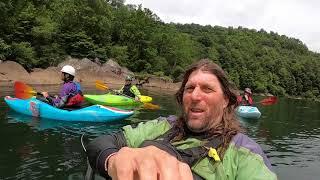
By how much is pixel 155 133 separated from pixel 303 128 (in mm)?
16023

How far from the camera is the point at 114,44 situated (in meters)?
48.2

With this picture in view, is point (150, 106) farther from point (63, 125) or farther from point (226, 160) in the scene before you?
point (226, 160)

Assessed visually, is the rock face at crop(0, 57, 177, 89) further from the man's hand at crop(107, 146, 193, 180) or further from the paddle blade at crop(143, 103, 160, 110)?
the man's hand at crop(107, 146, 193, 180)

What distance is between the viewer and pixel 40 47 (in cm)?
3472

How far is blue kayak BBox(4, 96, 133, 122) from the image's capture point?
12.6 m

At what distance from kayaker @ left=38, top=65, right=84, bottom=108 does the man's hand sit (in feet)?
37.5

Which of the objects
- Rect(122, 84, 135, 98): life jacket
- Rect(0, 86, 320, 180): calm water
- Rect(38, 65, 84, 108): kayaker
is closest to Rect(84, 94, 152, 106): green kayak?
Rect(122, 84, 135, 98): life jacket

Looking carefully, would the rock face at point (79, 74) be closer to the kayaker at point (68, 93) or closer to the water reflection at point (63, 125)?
the kayaker at point (68, 93)

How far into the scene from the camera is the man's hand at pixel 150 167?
71cm

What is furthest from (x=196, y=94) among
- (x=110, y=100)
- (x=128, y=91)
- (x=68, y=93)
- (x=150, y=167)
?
(x=128, y=91)

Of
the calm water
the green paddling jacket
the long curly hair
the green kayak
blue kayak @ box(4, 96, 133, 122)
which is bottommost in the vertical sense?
the calm water

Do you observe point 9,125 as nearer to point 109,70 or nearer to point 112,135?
point 112,135

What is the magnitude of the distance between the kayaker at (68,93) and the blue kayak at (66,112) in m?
0.25

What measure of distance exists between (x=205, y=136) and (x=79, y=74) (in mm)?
32943
